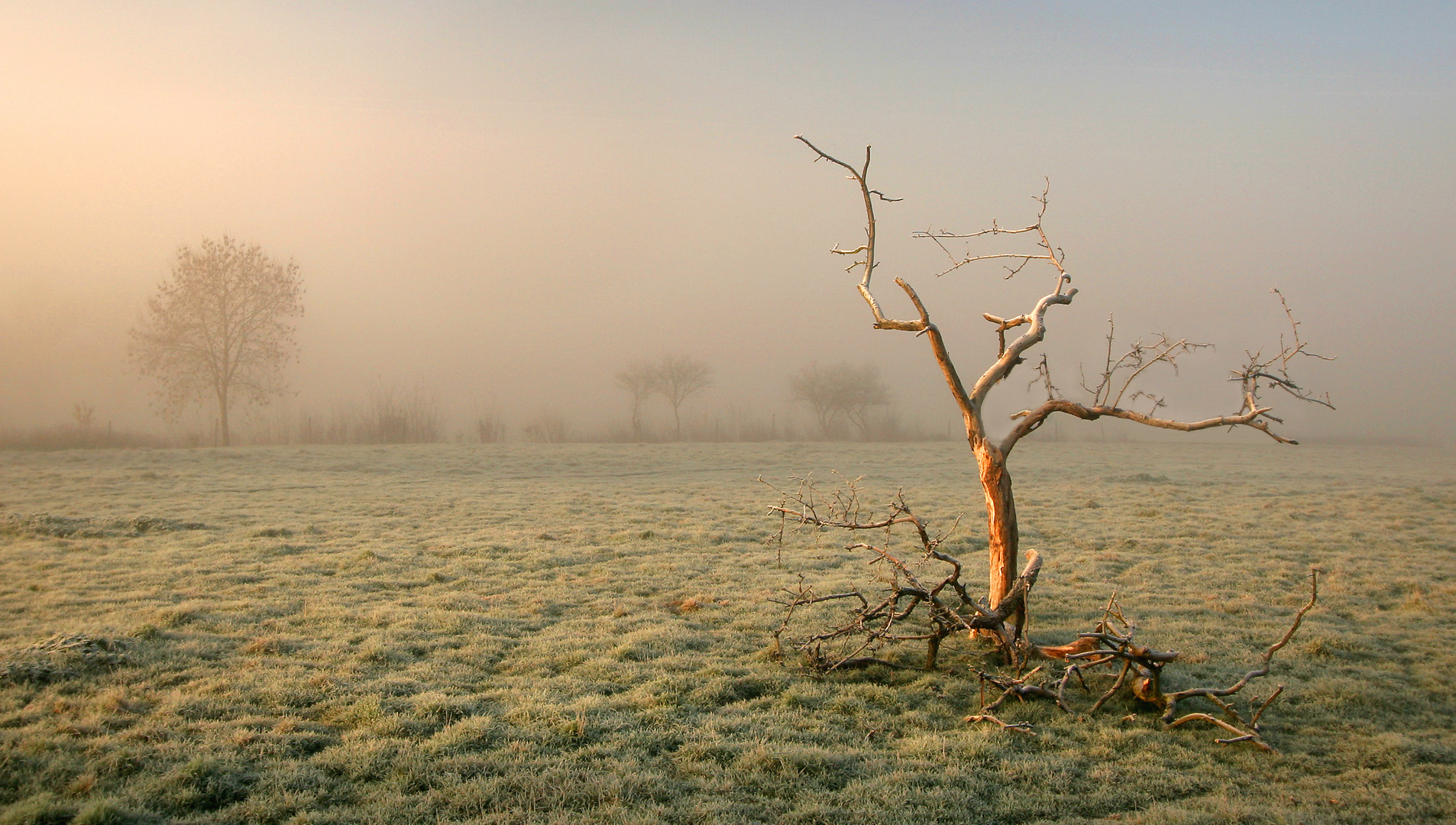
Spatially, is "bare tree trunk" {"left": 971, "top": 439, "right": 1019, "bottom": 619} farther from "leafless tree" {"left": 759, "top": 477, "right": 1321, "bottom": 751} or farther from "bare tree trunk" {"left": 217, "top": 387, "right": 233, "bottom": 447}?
"bare tree trunk" {"left": 217, "top": 387, "right": 233, "bottom": 447}

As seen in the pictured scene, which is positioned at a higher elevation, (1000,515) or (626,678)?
(1000,515)

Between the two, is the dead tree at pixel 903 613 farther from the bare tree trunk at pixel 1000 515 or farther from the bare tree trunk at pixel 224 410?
the bare tree trunk at pixel 224 410

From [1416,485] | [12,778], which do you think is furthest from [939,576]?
[1416,485]

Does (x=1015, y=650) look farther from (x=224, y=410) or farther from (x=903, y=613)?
(x=224, y=410)

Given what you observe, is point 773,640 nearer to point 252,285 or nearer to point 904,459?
point 904,459

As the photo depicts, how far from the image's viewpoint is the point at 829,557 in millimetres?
13648

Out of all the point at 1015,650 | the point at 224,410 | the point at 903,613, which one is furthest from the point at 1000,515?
the point at 224,410

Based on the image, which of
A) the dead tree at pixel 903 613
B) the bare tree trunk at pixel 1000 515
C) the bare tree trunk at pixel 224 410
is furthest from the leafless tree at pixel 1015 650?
the bare tree trunk at pixel 224 410

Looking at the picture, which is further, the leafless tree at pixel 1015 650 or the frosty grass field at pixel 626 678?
the leafless tree at pixel 1015 650

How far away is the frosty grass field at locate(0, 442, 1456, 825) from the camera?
5000mm

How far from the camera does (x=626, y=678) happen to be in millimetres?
7293

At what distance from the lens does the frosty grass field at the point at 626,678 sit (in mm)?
5000

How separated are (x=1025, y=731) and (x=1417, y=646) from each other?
Result: 5949 mm

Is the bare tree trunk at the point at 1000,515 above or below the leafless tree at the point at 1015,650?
above
